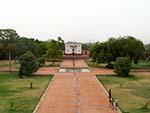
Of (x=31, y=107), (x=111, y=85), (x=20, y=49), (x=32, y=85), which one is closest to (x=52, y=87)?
(x=32, y=85)

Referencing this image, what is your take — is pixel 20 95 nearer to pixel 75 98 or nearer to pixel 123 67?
pixel 75 98

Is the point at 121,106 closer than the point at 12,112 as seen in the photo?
No

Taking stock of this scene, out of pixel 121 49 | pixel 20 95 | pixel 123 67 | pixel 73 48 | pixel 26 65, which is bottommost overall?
pixel 20 95

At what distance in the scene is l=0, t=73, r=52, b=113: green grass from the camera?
22328mm

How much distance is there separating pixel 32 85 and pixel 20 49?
24.8m

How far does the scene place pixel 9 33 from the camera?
53.8 meters

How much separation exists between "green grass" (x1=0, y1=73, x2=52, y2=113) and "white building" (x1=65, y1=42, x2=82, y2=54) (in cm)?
5000

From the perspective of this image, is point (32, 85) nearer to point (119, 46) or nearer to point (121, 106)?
point (121, 106)

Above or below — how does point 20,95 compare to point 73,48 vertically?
below

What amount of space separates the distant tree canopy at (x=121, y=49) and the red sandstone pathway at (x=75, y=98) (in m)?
15.6

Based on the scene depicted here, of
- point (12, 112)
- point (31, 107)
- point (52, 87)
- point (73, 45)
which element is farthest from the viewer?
point (73, 45)

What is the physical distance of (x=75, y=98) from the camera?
26.1 metres

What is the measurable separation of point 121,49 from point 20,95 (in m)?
25.5

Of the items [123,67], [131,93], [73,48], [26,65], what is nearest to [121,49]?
[123,67]
